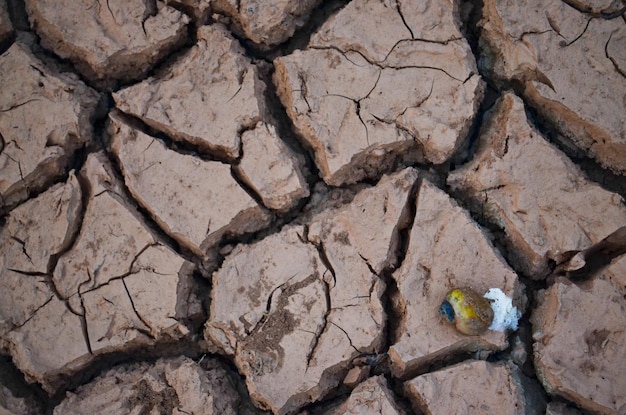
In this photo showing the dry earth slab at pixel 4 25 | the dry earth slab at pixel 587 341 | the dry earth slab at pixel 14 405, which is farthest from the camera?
the dry earth slab at pixel 4 25

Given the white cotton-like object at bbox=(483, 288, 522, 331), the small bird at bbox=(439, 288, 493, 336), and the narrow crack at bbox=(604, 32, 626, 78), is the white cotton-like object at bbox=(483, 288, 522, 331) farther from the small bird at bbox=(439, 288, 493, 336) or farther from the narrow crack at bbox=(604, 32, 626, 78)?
the narrow crack at bbox=(604, 32, 626, 78)

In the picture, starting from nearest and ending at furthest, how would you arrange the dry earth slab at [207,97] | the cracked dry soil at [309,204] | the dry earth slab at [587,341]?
the dry earth slab at [587,341] < the cracked dry soil at [309,204] < the dry earth slab at [207,97]

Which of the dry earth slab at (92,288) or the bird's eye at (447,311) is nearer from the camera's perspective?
the bird's eye at (447,311)

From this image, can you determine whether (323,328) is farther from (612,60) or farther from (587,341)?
(612,60)

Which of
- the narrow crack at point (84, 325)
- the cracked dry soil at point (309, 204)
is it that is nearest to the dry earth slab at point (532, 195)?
the cracked dry soil at point (309, 204)

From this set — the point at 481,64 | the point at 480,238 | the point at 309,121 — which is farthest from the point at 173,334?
the point at 481,64

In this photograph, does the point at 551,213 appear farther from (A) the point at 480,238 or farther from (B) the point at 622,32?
(B) the point at 622,32

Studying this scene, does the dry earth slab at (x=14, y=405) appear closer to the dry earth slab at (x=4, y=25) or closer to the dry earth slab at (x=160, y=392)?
the dry earth slab at (x=160, y=392)
